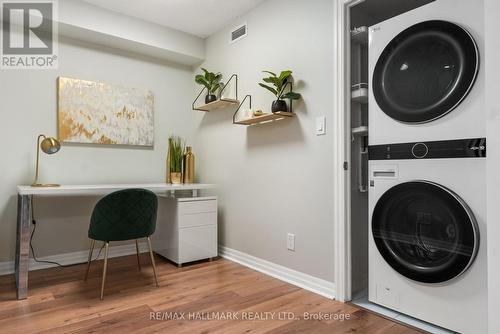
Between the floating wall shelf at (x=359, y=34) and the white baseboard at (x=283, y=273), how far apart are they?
1656 mm

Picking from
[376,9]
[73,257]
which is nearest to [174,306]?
[73,257]

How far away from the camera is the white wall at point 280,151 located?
2.19 m

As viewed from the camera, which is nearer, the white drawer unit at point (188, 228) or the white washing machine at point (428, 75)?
the white washing machine at point (428, 75)

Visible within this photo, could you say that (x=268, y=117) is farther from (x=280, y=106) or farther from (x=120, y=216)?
(x=120, y=216)

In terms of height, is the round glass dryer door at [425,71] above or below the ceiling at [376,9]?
below

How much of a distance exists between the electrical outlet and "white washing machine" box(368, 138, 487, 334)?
640 mm

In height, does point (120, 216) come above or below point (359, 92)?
below

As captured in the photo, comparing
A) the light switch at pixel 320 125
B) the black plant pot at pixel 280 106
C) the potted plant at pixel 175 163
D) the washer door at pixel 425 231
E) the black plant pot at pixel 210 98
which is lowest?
the washer door at pixel 425 231

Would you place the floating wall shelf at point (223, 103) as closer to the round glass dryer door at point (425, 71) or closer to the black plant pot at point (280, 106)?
the black plant pot at point (280, 106)

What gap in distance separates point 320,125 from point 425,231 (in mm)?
934

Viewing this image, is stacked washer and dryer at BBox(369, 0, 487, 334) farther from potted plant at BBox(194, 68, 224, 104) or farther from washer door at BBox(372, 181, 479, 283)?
potted plant at BBox(194, 68, 224, 104)

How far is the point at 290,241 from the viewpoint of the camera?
2.41 meters

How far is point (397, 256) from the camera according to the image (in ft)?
5.73

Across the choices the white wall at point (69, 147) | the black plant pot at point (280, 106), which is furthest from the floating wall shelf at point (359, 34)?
the white wall at point (69, 147)
